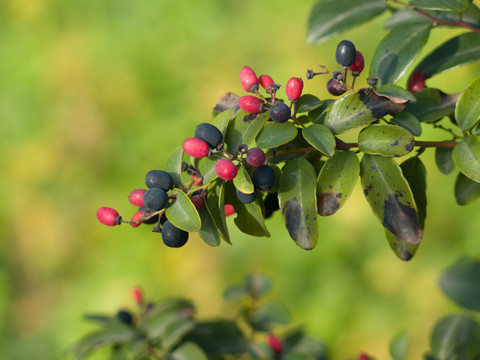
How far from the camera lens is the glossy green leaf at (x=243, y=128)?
739 mm

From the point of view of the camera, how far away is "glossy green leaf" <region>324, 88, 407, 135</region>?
0.71 meters

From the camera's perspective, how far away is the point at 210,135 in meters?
0.72

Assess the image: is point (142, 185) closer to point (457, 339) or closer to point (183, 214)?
point (457, 339)

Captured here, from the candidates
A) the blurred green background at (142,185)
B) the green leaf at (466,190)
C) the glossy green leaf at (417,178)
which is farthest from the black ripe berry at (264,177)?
the blurred green background at (142,185)

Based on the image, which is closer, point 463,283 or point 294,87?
point 294,87

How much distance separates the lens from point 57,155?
3.19 metres

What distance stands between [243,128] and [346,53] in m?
0.17

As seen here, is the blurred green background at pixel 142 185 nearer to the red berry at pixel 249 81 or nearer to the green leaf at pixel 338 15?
the green leaf at pixel 338 15

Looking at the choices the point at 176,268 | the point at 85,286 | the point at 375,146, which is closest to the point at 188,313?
the point at 375,146

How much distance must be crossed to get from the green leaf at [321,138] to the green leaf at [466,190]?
11.5 inches

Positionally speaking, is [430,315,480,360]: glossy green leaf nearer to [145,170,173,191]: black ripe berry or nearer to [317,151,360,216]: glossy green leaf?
[317,151,360,216]: glossy green leaf

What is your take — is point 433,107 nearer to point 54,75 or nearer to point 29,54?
point 54,75

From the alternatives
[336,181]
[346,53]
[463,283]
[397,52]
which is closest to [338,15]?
[397,52]

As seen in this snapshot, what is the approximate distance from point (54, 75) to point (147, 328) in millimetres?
2829
